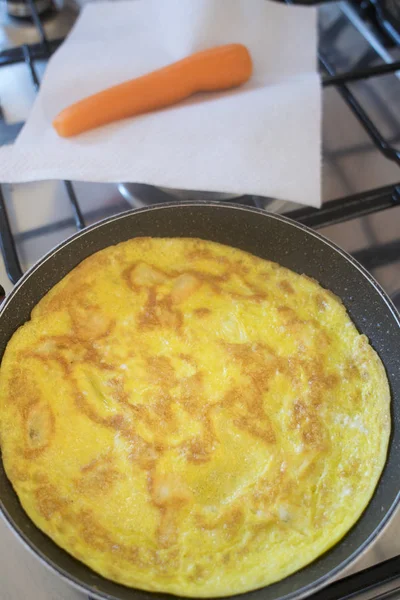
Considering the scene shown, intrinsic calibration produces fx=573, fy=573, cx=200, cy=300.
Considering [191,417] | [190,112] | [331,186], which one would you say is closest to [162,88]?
[190,112]

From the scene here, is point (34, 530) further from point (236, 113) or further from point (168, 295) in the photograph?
point (236, 113)

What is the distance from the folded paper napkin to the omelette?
0.21 m

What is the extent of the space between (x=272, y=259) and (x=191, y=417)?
0.39 metres

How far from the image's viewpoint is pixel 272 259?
1194 mm

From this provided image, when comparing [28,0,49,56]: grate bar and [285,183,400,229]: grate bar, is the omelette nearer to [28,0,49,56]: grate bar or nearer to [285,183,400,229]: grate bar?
[285,183,400,229]: grate bar

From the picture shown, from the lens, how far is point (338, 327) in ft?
3.63

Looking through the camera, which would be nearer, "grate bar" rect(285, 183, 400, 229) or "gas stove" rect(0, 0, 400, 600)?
"gas stove" rect(0, 0, 400, 600)

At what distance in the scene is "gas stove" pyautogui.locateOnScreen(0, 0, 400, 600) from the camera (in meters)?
0.92

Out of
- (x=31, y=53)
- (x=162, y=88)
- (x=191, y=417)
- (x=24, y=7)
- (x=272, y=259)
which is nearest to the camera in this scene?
(x=191, y=417)

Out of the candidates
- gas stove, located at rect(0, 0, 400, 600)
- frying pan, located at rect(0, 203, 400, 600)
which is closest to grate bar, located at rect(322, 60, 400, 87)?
gas stove, located at rect(0, 0, 400, 600)

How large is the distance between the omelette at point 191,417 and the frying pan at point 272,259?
2 centimetres

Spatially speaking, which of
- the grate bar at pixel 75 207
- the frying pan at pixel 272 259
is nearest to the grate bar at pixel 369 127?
the frying pan at pixel 272 259

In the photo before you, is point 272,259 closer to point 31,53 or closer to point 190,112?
point 190,112

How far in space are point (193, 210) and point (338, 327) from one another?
368mm
